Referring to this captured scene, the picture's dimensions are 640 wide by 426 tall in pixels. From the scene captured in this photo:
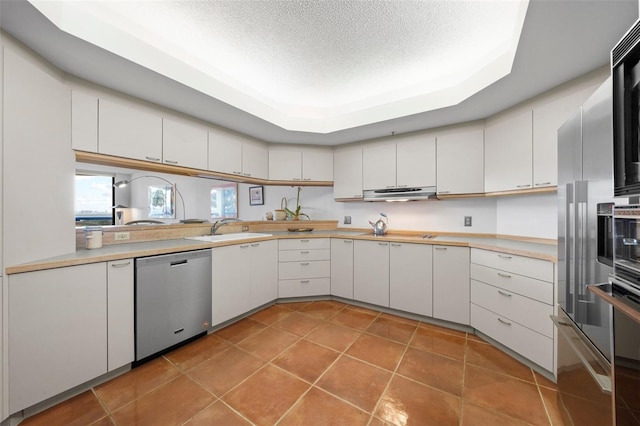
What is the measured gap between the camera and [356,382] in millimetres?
1562

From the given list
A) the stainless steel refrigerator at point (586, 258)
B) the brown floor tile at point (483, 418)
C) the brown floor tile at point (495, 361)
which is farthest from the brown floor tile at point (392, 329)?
the stainless steel refrigerator at point (586, 258)

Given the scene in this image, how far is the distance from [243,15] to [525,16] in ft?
5.33

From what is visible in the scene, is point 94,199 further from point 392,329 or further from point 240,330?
point 392,329

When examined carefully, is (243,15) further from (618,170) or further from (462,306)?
(462,306)

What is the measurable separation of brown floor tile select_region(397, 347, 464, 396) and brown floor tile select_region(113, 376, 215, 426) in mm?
1336

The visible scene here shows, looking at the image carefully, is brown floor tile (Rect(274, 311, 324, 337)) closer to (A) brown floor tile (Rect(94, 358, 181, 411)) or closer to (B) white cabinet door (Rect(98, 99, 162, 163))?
(A) brown floor tile (Rect(94, 358, 181, 411))

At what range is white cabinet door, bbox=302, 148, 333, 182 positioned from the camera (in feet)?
10.9

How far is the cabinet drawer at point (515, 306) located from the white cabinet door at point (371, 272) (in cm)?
84

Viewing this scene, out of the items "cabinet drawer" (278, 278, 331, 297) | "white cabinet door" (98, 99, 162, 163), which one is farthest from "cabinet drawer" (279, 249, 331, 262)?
"white cabinet door" (98, 99, 162, 163)

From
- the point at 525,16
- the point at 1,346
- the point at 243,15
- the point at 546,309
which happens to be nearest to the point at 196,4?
the point at 243,15

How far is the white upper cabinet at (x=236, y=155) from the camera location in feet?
8.53

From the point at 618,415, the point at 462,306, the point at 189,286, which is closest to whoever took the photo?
the point at 618,415

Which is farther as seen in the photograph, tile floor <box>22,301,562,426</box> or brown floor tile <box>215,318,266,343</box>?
brown floor tile <box>215,318,266,343</box>

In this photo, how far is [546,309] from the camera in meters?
1.58
